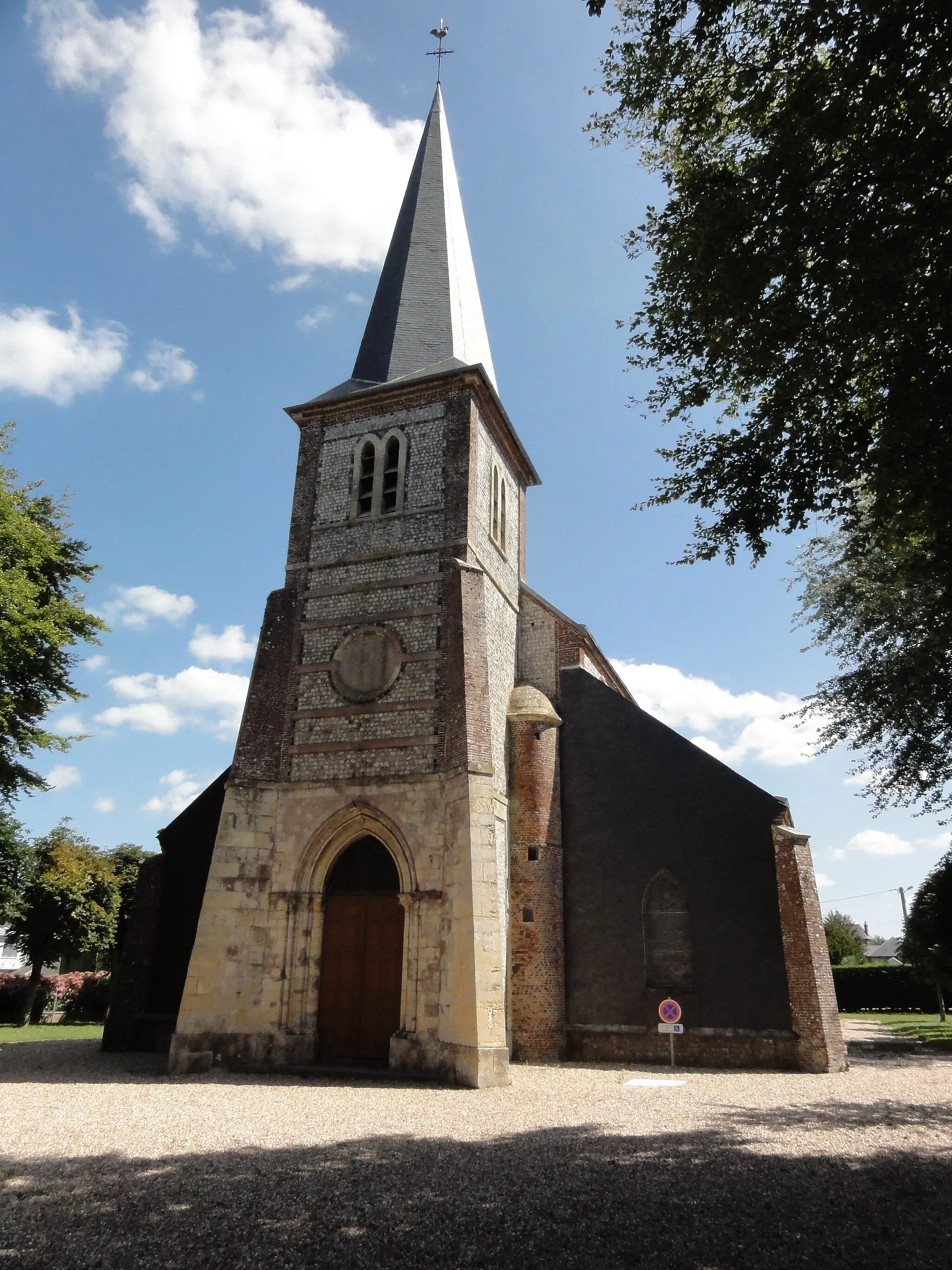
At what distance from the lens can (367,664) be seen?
16.7 metres

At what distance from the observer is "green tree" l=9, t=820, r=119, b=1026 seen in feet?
88.9

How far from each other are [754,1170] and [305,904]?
9.88m

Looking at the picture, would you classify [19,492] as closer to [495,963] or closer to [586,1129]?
[495,963]

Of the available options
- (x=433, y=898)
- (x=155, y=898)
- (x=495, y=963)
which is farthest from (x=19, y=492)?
(x=495, y=963)

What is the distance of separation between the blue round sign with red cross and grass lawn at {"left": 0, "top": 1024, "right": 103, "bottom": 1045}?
47.2 ft

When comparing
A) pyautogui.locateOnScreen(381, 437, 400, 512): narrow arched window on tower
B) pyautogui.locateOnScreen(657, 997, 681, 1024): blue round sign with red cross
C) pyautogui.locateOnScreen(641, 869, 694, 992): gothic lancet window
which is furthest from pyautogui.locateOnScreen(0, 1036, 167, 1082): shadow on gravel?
pyautogui.locateOnScreen(381, 437, 400, 512): narrow arched window on tower

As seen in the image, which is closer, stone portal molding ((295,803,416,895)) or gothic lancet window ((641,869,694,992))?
stone portal molding ((295,803,416,895))

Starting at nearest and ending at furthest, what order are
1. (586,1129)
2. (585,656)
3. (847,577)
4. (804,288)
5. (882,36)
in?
(882,36) < (804,288) < (586,1129) < (847,577) < (585,656)

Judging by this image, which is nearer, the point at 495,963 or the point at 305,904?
the point at 495,963

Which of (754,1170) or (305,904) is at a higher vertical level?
(305,904)

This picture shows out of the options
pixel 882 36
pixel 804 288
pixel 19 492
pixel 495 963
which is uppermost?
pixel 19 492

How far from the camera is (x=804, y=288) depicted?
7.79 m

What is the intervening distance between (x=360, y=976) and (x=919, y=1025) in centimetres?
2168

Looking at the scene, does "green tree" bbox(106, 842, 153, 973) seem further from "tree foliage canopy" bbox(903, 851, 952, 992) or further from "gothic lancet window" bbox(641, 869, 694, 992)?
"tree foliage canopy" bbox(903, 851, 952, 992)
